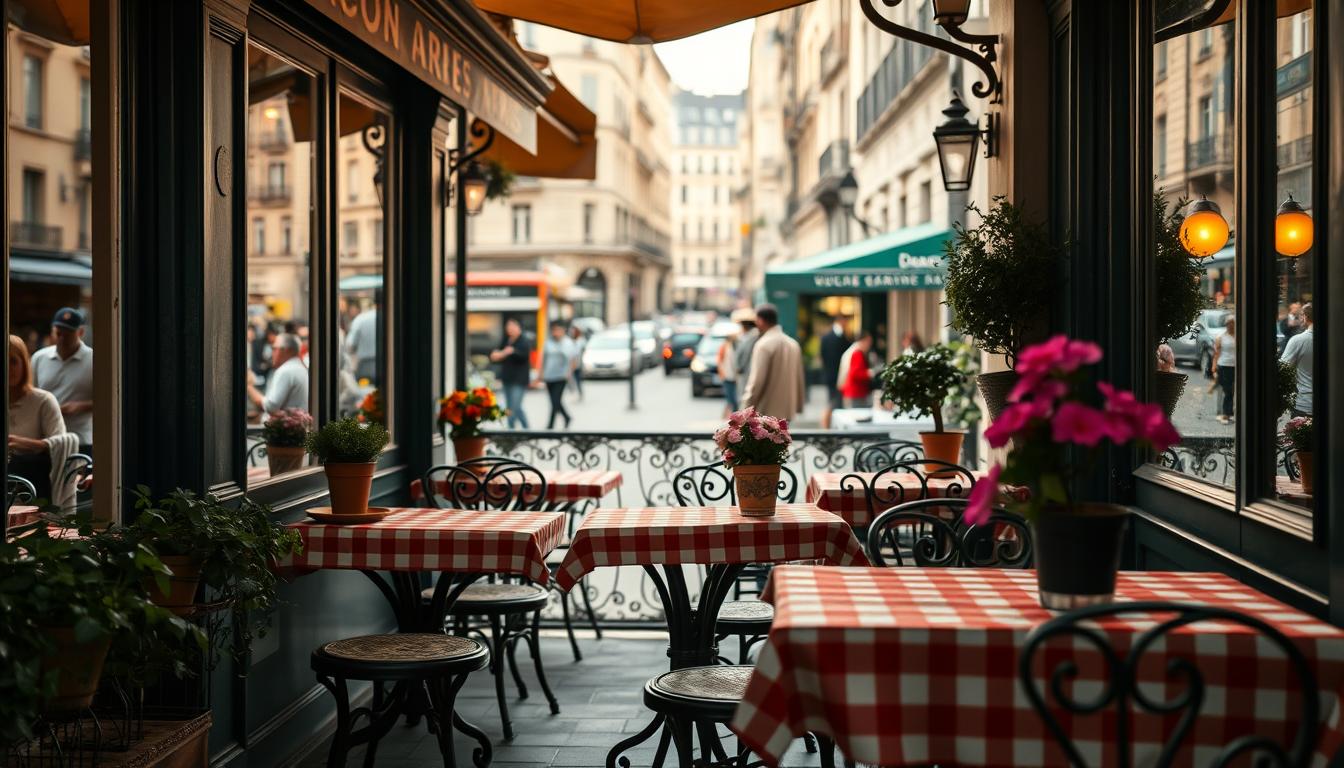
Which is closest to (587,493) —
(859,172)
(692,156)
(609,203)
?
(859,172)

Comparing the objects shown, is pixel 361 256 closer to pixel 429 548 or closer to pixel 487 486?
pixel 487 486

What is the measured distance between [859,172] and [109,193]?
89.6 ft

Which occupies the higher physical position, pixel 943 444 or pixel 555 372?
pixel 555 372

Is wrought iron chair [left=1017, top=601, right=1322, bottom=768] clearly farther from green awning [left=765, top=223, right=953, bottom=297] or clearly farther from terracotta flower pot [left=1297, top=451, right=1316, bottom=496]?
green awning [left=765, top=223, right=953, bottom=297]

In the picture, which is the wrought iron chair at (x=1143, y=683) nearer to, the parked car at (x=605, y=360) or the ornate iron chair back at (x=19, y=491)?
the ornate iron chair back at (x=19, y=491)

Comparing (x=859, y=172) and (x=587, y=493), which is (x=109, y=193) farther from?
(x=859, y=172)

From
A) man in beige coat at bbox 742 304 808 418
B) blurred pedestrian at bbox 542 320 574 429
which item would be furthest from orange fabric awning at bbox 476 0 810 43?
blurred pedestrian at bbox 542 320 574 429

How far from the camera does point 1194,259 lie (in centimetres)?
463

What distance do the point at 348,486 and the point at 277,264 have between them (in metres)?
1.26

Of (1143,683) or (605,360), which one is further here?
(605,360)

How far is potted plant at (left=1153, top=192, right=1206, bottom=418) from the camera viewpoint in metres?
4.68

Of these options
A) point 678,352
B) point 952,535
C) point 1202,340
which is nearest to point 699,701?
point 952,535

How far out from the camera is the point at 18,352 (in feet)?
14.5

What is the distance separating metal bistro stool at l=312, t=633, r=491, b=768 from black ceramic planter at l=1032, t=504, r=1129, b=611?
7.70 ft
